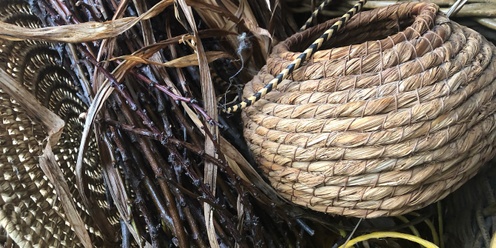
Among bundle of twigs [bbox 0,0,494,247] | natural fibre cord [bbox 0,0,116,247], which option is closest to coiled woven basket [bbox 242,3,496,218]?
bundle of twigs [bbox 0,0,494,247]

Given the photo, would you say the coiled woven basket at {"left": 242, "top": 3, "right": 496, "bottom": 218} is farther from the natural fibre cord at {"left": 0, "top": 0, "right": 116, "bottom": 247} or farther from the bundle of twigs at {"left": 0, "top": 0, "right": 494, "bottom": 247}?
the natural fibre cord at {"left": 0, "top": 0, "right": 116, "bottom": 247}

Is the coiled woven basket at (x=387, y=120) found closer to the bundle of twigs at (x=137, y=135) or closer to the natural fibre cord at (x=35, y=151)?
the bundle of twigs at (x=137, y=135)

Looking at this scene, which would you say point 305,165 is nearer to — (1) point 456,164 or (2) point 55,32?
(1) point 456,164

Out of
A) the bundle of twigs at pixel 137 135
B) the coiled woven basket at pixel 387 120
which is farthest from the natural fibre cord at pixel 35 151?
the coiled woven basket at pixel 387 120

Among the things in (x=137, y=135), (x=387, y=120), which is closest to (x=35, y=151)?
(x=137, y=135)

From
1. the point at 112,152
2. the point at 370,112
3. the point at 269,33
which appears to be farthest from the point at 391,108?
the point at 112,152
